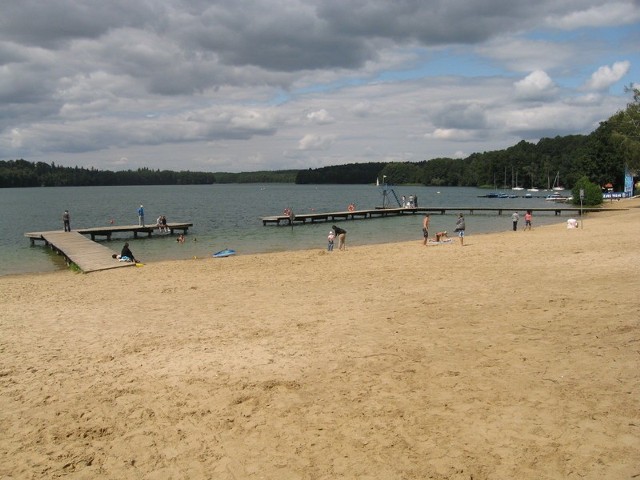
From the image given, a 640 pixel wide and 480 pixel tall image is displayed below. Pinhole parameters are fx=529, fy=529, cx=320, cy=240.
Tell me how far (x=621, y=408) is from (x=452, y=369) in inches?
85.7

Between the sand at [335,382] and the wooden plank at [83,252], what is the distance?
7143mm

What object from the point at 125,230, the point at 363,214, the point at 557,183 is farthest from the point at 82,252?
the point at 557,183

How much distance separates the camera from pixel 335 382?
7402 mm

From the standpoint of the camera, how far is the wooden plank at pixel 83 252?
21.0m

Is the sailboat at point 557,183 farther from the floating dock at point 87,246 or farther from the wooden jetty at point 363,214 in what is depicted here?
the floating dock at point 87,246

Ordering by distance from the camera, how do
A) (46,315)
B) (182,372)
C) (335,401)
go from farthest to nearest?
(46,315) < (182,372) < (335,401)

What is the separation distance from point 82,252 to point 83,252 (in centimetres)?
6

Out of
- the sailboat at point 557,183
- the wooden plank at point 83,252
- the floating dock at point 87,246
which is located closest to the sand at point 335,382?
the wooden plank at point 83,252

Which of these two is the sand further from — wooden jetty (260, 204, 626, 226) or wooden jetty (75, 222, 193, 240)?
wooden jetty (260, 204, 626, 226)

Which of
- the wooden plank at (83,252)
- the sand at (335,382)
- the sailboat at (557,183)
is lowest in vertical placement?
the sand at (335,382)

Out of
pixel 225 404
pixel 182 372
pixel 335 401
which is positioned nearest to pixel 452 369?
pixel 335 401

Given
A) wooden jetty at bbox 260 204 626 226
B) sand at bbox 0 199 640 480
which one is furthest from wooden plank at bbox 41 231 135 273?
wooden jetty at bbox 260 204 626 226

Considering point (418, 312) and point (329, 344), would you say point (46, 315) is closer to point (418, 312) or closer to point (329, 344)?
point (329, 344)

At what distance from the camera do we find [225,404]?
6.85 metres
